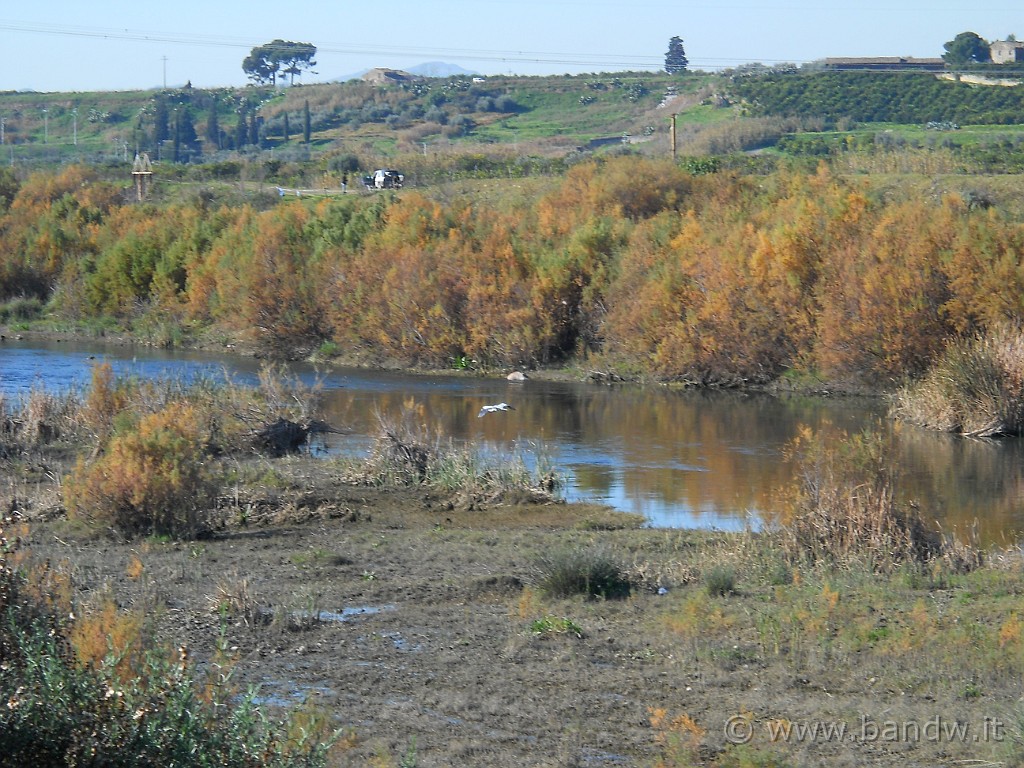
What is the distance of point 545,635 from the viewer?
1000 cm

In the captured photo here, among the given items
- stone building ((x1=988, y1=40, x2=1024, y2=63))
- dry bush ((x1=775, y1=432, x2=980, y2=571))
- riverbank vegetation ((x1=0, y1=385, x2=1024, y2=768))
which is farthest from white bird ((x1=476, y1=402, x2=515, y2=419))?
stone building ((x1=988, y1=40, x2=1024, y2=63))

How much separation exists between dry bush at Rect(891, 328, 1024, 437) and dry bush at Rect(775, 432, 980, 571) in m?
13.3

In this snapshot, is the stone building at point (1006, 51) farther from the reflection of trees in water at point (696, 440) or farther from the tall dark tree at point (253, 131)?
the reflection of trees in water at point (696, 440)

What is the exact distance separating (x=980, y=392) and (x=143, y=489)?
18419 millimetres

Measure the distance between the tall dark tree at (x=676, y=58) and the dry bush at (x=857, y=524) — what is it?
106 m

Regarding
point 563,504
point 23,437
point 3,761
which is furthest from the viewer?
point 23,437

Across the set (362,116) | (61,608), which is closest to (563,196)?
(61,608)

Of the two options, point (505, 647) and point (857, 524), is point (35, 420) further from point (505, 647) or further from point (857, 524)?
point (857, 524)

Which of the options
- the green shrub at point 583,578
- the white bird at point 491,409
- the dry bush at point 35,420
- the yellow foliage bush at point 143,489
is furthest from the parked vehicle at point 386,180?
the green shrub at point 583,578

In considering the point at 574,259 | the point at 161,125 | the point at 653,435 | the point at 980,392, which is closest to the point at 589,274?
the point at 574,259

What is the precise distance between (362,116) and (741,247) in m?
74.9

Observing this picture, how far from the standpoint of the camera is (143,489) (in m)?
14.1

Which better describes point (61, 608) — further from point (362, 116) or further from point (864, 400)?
point (362, 116)

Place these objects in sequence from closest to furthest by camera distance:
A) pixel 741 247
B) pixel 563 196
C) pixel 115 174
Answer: pixel 741 247 < pixel 563 196 < pixel 115 174
